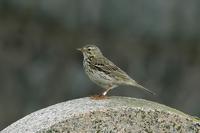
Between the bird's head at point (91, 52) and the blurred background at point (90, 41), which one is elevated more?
the bird's head at point (91, 52)

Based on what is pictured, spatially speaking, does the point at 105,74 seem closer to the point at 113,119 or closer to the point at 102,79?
the point at 102,79

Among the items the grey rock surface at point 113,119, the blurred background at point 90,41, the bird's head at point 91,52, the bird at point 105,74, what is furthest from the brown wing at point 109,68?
the blurred background at point 90,41

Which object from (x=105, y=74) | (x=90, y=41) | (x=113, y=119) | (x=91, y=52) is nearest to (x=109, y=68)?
(x=105, y=74)

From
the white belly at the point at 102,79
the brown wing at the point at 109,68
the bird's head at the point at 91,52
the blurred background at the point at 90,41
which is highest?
the bird's head at the point at 91,52

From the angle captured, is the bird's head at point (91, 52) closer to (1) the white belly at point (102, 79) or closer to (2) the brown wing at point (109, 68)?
(2) the brown wing at point (109, 68)

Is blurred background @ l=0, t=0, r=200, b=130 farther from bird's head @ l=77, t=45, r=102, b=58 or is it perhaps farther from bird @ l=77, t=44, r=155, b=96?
bird @ l=77, t=44, r=155, b=96

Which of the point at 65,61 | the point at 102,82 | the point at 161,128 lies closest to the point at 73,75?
the point at 65,61

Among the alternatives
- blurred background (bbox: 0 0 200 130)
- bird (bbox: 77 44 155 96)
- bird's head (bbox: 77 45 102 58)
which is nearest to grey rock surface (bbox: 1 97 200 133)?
bird (bbox: 77 44 155 96)

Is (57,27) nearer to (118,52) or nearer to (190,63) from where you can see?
(118,52)
